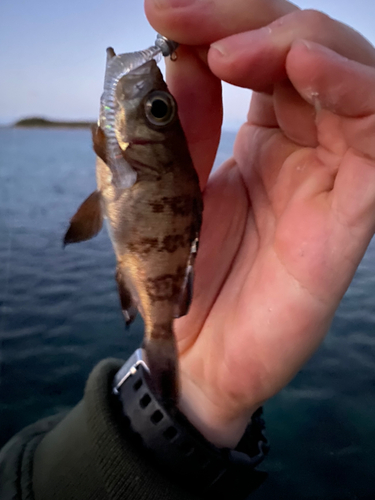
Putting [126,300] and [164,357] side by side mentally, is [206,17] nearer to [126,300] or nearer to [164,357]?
[126,300]

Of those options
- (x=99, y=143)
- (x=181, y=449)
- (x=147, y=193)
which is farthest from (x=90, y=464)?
(x=99, y=143)

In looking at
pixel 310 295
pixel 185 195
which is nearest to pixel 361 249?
pixel 310 295

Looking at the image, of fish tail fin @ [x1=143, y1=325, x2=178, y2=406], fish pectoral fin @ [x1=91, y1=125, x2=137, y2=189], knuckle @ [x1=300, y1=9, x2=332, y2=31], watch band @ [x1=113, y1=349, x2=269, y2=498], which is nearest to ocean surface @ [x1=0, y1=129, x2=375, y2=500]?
fish pectoral fin @ [x1=91, y1=125, x2=137, y2=189]

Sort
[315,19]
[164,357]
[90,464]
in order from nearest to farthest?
[315,19] < [164,357] < [90,464]

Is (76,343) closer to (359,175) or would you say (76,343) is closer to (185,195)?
(185,195)

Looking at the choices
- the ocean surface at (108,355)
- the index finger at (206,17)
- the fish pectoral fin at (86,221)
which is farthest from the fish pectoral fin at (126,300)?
the index finger at (206,17)

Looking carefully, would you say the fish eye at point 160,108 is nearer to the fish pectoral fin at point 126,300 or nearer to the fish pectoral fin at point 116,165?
the fish pectoral fin at point 116,165
